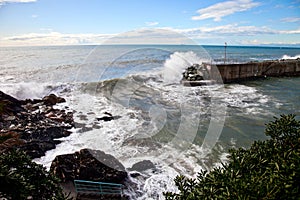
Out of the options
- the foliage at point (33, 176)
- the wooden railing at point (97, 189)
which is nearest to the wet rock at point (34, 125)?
the wooden railing at point (97, 189)

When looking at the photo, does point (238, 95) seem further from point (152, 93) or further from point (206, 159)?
point (206, 159)

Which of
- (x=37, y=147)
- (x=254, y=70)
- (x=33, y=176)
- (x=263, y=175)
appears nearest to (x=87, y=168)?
(x=33, y=176)

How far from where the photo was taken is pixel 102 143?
10.2 m

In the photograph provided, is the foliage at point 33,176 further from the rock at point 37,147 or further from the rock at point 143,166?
the rock at point 37,147

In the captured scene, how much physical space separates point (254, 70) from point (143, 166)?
23746mm

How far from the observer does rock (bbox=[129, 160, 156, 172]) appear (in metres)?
8.02

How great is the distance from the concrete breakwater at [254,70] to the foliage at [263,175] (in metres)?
21.2

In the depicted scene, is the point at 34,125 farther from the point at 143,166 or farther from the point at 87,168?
the point at 143,166

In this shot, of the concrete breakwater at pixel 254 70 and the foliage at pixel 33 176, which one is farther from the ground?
the concrete breakwater at pixel 254 70

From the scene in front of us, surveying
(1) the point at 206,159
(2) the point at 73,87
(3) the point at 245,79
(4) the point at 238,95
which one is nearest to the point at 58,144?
(1) the point at 206,159

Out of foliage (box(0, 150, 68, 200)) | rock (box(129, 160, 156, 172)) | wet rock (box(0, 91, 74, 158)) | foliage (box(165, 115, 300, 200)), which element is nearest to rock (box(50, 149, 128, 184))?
rock (box(129, 160, 156, 172))

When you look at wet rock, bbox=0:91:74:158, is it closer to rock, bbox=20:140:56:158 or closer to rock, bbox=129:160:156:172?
rock, bbox=20:140:56:158

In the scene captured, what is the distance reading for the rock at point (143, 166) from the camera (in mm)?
8023

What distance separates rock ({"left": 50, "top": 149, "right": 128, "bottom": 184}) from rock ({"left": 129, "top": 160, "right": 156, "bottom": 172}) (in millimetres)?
492
